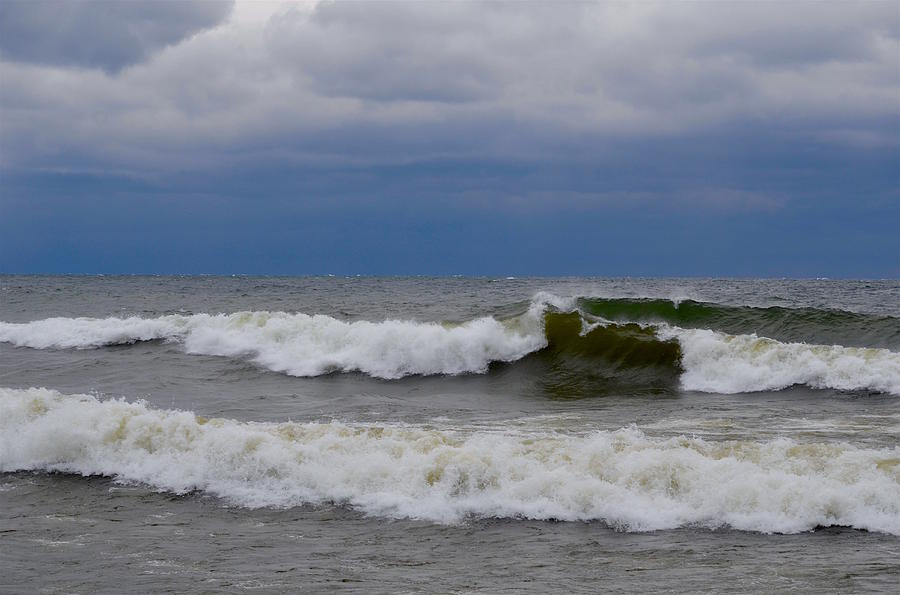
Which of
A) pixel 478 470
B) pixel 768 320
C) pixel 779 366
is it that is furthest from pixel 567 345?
pixel 478 470

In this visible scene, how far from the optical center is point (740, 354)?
16.4m

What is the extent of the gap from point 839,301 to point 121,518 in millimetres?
33900

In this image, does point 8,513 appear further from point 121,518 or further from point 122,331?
point 122,331

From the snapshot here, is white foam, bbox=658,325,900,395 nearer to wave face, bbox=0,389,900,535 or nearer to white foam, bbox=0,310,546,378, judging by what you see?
white foam, bbox=0,310,546,378

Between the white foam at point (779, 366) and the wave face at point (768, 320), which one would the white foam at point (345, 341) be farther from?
the wave face at point (768, 320)

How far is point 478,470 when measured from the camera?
8148 mm

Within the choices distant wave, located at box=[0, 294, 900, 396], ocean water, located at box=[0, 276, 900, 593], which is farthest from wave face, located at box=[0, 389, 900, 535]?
distant wave, located at box=[0, 294, 900, 396]

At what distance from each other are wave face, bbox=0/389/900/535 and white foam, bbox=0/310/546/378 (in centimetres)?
856

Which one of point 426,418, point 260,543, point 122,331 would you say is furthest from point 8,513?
point 122,331

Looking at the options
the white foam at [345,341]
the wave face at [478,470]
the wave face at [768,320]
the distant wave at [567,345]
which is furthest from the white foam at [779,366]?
the wave face at [478,470]

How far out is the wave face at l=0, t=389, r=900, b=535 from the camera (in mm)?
7285

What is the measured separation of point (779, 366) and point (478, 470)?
944cm

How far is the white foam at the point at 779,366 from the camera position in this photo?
48.1 feet

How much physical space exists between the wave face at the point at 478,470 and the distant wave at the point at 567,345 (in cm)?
668
